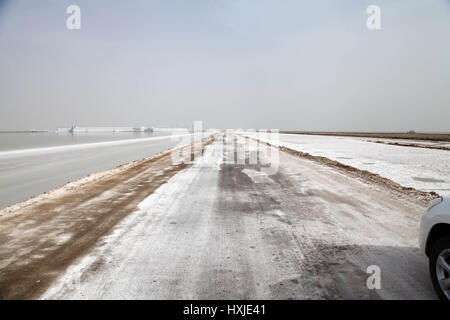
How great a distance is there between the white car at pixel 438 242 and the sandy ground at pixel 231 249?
0.78ft

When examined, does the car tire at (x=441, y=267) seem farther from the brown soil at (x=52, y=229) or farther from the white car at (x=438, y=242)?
the brown soil at (x=52, y=229)

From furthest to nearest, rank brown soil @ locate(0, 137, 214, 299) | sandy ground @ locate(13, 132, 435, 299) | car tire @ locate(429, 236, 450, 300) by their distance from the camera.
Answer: brown soil @ locate(0, 137, 214, 299) → sandy ground @ locate(13, 132, 435, 299) → car tire @ locate(429, 236, 450, 300)

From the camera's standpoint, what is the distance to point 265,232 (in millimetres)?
4746

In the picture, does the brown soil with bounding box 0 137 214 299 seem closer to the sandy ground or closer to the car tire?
the sandy ground

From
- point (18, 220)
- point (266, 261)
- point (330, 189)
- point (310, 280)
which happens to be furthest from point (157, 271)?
point (330, 189)

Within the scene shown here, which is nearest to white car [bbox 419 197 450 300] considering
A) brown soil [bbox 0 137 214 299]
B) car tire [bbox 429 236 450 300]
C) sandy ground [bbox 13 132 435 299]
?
car tire [bbox 429 236 450 300]

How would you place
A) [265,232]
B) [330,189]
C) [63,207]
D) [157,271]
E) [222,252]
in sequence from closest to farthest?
[157,271]
[222,252]
[265,232]
[63,207]
[330,189]

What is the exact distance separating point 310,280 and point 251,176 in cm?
807

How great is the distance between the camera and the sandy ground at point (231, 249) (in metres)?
2.96

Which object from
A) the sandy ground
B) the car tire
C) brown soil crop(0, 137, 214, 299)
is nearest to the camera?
the car tire

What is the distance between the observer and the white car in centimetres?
268

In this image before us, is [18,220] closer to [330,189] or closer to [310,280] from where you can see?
[310,280]

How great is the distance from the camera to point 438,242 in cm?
279

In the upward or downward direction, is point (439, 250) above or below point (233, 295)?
above
